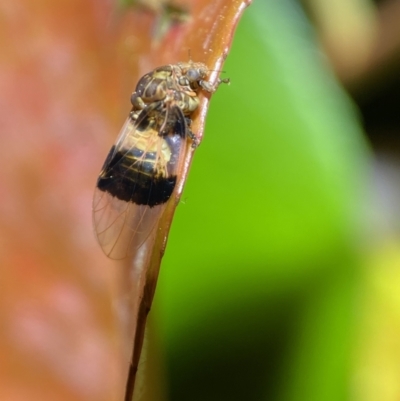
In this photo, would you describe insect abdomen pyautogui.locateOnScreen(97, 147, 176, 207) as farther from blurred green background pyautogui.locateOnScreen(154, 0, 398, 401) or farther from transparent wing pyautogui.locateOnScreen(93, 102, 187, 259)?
blurred green background pyautogui.locateOnScreen(154, 0, 398, 401)

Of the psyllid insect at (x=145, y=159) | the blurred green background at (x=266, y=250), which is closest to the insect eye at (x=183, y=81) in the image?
the psyllid insect at (x=145, y=159)

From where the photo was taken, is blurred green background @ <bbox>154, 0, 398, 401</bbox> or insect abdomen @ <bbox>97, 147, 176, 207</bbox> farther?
blurred green background @ <bbox>154, 0, 398, 401</bbox>

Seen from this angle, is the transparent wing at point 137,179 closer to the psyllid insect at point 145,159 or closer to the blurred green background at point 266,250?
the psyllid insect at point 145,159

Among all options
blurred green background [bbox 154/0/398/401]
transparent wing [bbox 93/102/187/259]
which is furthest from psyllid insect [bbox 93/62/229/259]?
blurred green background [bbox 154/0/398/401]

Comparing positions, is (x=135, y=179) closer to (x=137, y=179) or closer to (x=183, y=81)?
(x=137, y=179)

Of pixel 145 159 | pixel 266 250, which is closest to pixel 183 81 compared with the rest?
pixel 145 159

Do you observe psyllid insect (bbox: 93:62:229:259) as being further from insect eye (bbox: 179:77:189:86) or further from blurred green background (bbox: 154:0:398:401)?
blurred green background (bbox: 154:0:398:401)

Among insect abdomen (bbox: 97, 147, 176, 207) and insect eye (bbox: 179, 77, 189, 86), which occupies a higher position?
insect eye (bbox: 179, 77, 189, 86)
